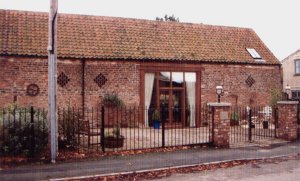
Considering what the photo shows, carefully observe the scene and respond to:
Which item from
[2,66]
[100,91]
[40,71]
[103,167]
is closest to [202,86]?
[100,91]

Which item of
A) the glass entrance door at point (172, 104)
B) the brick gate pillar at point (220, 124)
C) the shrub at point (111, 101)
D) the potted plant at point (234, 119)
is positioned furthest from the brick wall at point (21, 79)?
the potted plant at point (234, 119)

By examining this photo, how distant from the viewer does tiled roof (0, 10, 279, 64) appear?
678 inches

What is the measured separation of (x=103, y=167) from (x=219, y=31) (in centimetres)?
1551

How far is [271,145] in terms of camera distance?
42.4 feet

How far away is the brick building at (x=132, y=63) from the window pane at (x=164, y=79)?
0.05 metres

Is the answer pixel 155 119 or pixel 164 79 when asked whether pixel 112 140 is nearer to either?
pixel 155 119

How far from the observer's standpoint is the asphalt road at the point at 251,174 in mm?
8220

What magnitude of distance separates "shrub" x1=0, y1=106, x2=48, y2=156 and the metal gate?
22.8 feet

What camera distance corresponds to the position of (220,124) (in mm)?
12141

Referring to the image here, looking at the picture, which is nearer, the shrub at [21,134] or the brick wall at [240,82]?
the shrub at [21,134]

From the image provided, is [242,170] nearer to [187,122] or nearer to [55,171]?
[55,171]

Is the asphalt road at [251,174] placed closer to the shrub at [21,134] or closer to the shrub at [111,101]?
the shrub at [21,134]

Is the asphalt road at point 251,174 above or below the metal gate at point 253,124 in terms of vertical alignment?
below

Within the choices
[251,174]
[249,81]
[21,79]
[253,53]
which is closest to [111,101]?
[21,79]
